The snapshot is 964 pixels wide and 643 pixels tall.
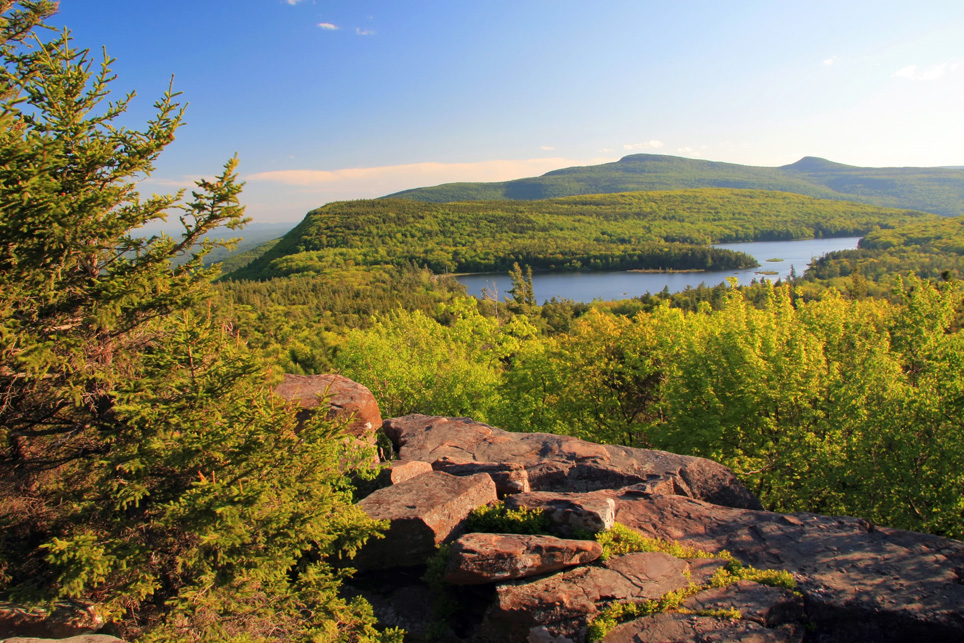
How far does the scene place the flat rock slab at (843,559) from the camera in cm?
990

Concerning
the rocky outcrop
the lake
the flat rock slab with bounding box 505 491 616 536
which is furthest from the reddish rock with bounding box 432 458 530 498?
the lake

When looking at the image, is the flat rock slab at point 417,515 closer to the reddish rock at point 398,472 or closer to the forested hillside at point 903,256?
the reddish rock at point 398,472

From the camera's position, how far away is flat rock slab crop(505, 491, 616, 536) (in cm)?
1173

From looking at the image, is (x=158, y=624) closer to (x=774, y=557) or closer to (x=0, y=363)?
(x=0, y=363)

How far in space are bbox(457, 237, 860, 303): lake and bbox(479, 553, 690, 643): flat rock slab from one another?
335 feet

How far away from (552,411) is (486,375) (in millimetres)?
4808

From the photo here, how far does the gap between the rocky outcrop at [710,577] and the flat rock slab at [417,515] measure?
25 centimetres

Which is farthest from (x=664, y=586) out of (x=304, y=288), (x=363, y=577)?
(x=304, y=288)

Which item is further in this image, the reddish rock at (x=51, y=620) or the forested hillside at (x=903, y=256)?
the forested hillside at (x=903, y=256)

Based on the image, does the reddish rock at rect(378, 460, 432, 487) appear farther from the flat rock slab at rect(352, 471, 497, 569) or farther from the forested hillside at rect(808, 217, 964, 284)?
the forested hillside at rect(808, 217, 964, 284)

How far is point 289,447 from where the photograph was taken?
31.6ft

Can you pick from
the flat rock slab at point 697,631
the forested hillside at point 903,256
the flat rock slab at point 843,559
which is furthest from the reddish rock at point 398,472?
the forested hillside at point 903,256

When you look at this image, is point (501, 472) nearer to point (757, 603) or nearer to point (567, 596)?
point (567, 596)

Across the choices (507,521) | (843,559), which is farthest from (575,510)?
(843,559)
